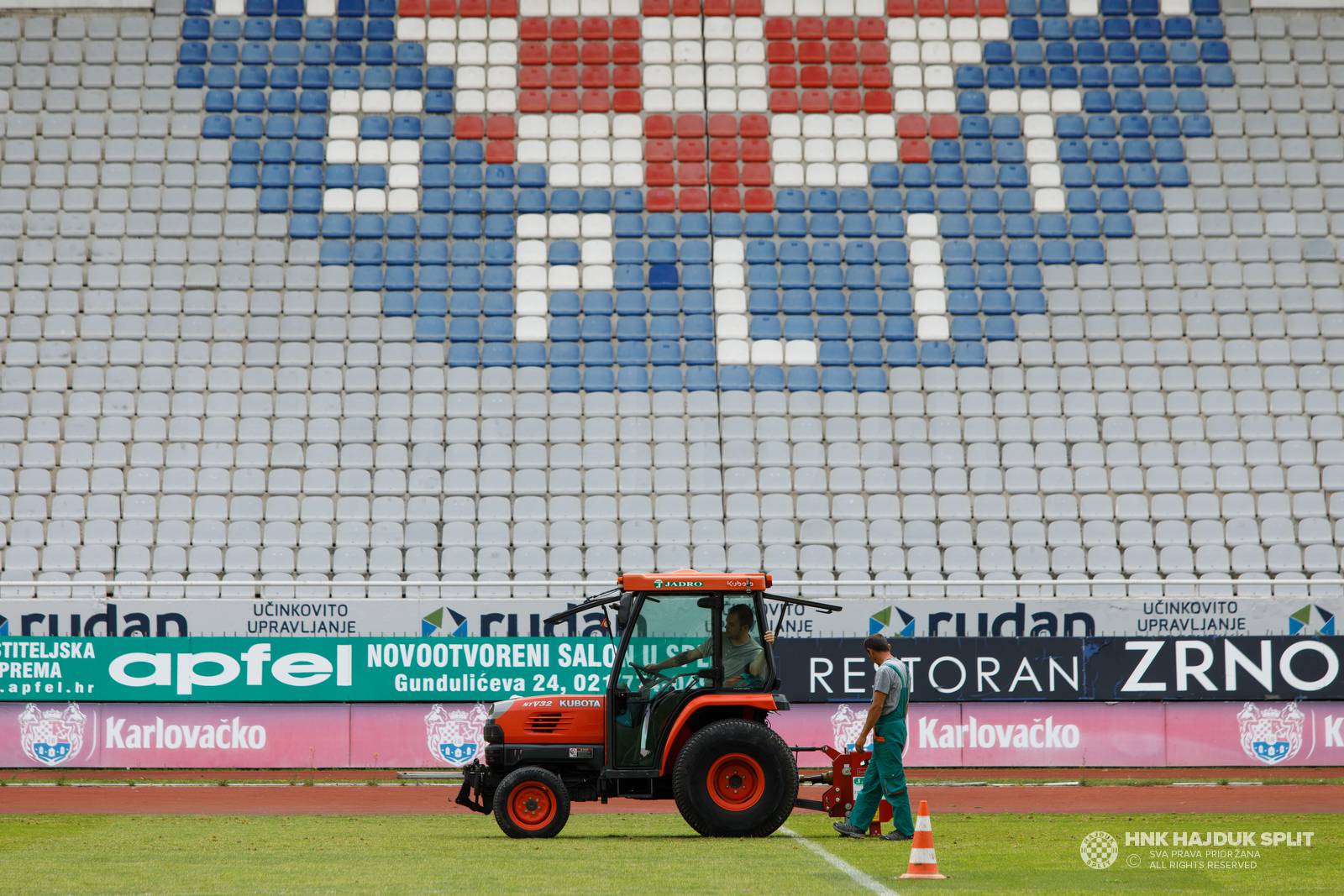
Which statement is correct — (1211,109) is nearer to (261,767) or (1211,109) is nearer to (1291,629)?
(1291,629)

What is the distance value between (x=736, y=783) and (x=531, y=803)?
1.42m

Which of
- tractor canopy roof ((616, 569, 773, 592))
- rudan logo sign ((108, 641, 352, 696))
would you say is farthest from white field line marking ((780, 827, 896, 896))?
rudan logo sign ((108, 641, 352, 696))

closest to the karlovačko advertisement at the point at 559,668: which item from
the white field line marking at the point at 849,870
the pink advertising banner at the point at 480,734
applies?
the pink advertising banner at the point at 480,734

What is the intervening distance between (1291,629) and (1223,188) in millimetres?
9438

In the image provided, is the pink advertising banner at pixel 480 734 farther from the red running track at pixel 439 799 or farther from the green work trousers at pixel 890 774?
the green work trousers at pixel 890 774

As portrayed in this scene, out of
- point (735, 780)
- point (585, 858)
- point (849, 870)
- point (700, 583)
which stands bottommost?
point (849, 870)

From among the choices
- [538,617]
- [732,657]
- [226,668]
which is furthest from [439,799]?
[732,657]

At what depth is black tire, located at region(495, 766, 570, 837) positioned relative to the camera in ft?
34.1

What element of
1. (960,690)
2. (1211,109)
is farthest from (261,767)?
(1211,109)

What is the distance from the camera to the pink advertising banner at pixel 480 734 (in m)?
16.7

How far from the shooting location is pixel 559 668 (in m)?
16.8

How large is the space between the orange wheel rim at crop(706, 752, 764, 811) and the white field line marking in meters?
0.42

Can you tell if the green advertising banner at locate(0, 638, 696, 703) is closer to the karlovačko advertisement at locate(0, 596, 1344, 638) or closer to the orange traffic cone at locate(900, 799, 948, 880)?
the karlovačko advertisement at locate(0, 596, 1344, 638)

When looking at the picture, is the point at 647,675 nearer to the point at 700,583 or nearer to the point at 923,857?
the point at 700,583
